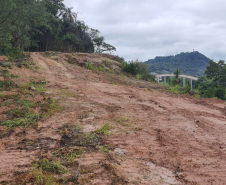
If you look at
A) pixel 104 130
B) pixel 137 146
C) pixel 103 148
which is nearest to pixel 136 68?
pixel 104 130

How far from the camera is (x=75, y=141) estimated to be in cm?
363

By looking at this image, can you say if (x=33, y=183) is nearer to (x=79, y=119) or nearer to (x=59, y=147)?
(x=59, y=147)

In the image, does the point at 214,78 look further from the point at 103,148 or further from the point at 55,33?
the point at 103,148

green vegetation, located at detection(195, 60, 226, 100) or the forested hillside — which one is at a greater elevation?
the forested hillside

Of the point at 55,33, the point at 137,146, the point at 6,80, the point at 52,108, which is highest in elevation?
the point at 55,33

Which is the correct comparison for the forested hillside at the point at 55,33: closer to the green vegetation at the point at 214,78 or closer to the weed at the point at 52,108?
the weed at the point at 52,108

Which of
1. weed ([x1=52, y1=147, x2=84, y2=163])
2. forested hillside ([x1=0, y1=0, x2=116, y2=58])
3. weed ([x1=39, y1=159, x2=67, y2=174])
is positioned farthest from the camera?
forested hillside ([x1=0, y1=0, x2=116, y2=58])

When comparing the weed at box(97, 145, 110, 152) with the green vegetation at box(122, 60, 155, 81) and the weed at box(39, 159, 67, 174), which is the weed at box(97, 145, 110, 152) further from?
the green vegetation at box(122, 60, 155, 81)

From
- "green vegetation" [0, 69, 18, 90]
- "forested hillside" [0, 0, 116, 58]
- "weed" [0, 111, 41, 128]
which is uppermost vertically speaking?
"forested hillside" [0, 0, 116, 58]

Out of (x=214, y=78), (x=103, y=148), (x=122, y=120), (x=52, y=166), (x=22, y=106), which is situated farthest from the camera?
(x=214, y=78)

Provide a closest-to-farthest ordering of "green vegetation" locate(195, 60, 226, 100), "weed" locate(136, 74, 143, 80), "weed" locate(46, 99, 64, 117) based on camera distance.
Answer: "weed" locate(46, 99, 64, 117) → "weed" locate(136, 74, 143, 80) → "green vegetation" locate(195, 60, 226, 100)

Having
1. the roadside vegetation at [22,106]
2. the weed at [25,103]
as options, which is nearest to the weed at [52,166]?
the roadside vegetation at [22,106]

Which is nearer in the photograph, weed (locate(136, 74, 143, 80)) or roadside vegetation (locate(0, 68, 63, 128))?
roadside vegetation (locate(0, 68, 63, 128))

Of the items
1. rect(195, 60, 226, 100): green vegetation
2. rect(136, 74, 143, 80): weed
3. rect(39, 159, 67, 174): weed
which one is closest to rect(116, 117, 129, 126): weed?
rect(39, 159, 67, 174): weed
